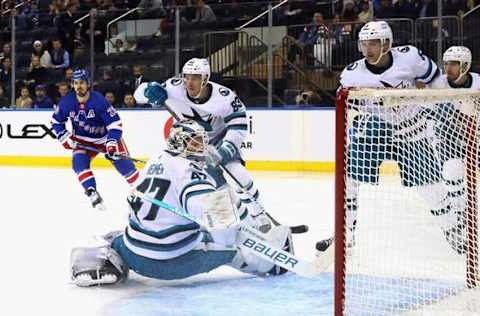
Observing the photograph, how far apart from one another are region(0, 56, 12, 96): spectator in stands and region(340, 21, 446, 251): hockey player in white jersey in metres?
7.49

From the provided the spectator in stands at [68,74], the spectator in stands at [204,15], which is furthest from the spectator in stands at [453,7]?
the spectator in stands at [68,74]

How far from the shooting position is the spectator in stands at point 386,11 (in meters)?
9.84

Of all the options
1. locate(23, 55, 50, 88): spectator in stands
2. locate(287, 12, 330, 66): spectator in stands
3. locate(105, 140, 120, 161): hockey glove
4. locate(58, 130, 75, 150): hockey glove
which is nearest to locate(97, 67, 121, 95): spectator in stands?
locate(23, 55, 50, 88): spectator in stands

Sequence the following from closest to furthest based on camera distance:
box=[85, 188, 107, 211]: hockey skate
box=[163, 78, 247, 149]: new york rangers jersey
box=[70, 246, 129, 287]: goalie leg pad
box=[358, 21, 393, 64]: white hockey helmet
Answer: box=[70, 246, 129, 287]: goalie leg pad, box=[358, 21, 393, 64]: white hockey helmet, box=[163, 78, 247, 149]: new york rangers jersey, box=[85, 188, 107, 211]: hockey skate

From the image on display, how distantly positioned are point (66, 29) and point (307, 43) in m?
3.36

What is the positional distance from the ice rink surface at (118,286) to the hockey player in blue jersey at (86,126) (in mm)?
353

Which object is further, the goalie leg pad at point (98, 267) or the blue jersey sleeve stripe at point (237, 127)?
the blue jersey sleeve stripe at point (237, 127)

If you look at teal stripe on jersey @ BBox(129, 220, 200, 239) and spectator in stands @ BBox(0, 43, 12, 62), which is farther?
spectator in stands @ BBox(0, 43, 12, 62)

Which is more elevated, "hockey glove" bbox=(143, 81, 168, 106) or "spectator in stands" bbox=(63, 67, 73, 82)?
"spectator in stands" bbox=(63, 67, 73, 82)

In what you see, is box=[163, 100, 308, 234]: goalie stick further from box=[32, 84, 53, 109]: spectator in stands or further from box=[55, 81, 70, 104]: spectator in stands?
box=[32, 84, 53, 109]: spectator in stands

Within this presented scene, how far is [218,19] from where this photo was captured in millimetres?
11227

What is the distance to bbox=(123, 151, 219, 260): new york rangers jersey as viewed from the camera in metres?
3.75

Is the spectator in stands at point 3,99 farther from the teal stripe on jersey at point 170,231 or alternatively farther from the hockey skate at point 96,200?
the teal stripe on jersey at point 170,231

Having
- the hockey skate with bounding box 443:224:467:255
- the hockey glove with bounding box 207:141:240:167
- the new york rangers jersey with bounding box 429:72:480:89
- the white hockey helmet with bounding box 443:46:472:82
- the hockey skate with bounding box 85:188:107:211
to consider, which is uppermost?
the white hockey helmet with bounding box 443:46:472:82
